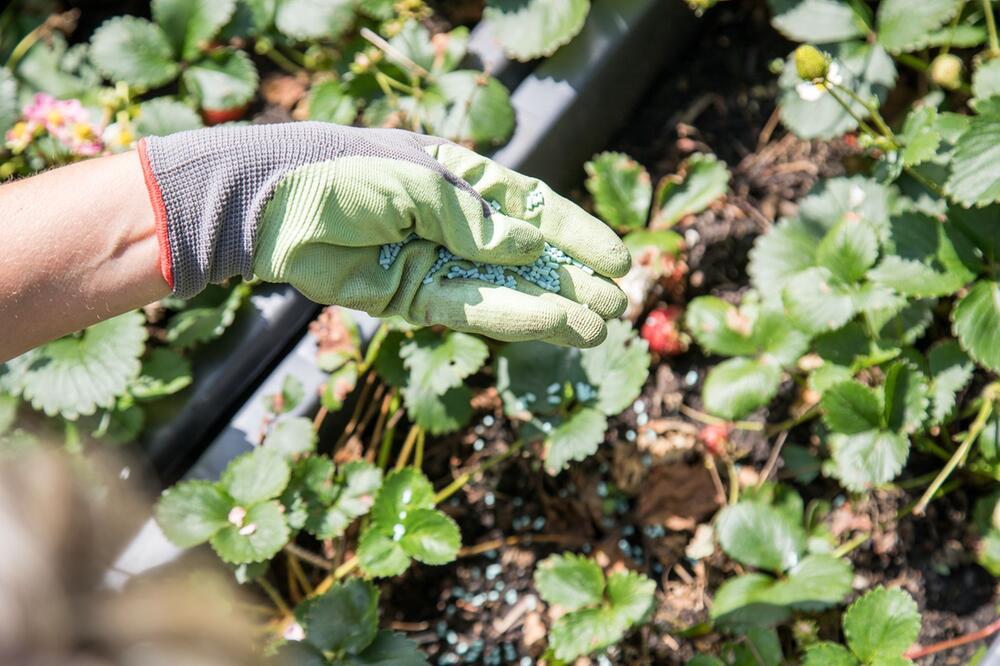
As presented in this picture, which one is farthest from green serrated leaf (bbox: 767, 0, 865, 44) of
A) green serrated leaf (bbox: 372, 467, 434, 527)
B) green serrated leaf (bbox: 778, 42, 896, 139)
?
green serrated leaf (bbox: 372, 467, 434, 527)

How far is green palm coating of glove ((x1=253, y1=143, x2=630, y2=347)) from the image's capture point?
1.32 meters

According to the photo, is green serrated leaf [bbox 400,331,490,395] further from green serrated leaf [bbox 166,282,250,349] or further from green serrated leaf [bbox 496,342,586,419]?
green serrated leaf [bbox 166,282,250,349]

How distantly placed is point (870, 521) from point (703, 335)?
1.53 feet

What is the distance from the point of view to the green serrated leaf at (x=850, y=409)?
157 cm

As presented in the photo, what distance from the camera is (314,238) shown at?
132 cm

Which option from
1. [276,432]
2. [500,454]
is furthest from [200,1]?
[500,454]

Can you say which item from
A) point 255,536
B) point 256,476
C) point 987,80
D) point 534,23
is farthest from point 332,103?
point 987,80

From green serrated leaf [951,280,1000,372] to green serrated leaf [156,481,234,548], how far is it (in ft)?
4.21

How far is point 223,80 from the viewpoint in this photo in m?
2.08

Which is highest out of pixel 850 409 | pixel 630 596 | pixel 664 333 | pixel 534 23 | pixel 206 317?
pixel 534 23

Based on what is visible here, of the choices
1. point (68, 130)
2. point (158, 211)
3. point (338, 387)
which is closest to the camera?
point (158, 211)

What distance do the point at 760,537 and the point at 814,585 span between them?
123 millimetres

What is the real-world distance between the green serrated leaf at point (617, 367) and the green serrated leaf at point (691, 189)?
33cm

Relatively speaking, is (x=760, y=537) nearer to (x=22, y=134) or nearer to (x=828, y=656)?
(x=828, y=656)
